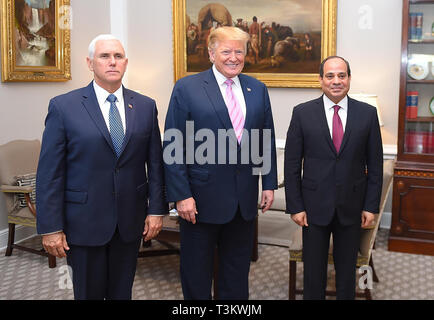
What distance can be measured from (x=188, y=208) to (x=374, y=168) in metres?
1.12

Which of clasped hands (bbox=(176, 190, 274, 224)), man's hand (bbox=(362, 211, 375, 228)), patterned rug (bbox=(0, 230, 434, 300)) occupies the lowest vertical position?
patterned rug (bbox=(0, 230, 434, 300))

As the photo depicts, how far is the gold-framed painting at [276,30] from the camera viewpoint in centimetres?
575

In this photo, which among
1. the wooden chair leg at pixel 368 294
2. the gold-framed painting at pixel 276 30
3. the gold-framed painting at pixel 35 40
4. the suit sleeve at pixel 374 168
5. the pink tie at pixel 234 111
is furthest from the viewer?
the gold-framed painting at pixel 276 30

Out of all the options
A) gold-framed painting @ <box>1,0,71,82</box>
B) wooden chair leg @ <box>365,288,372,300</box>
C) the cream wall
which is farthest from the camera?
the cream wall

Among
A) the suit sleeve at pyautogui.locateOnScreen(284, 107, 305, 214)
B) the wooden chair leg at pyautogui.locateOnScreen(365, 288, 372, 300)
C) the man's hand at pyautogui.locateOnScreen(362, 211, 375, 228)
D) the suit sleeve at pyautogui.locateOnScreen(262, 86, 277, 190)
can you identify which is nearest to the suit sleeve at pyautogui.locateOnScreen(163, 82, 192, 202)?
the suit sleeve at pyautogui.locateOnScreen(262, 86, 277, 190)

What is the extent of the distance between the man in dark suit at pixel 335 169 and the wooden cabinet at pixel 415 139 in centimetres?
220

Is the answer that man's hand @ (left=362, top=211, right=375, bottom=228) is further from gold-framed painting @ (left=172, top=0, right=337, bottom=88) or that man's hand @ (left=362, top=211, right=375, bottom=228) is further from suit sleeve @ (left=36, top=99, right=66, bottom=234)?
gold-framed painting @ (left=172, top=0, right=337, bottom=88)

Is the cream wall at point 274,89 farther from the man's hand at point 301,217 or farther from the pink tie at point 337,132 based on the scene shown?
the man's hand at point 301,217

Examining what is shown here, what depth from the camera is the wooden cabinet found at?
4.87m

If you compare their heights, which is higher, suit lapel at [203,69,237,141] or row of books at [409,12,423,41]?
row of books at [409,12,423,41]

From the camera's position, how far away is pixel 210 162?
2643mm

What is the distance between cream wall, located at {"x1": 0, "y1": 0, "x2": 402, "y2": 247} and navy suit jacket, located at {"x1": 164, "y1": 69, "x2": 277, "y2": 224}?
10.3 ft

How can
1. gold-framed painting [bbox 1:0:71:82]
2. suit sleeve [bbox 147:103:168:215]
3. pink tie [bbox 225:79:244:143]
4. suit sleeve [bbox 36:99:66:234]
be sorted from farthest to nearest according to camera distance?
gold-framed painting [bbox 1:0:71:82] < pink tie [bbox 225:79:244:143] < suit sleeve [bbox 147:103:168:215] < suit sleeve [bbox 36:99:66:234]

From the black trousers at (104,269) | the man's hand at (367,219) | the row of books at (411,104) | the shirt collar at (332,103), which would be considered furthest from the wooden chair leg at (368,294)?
the row of books at (411,104)
